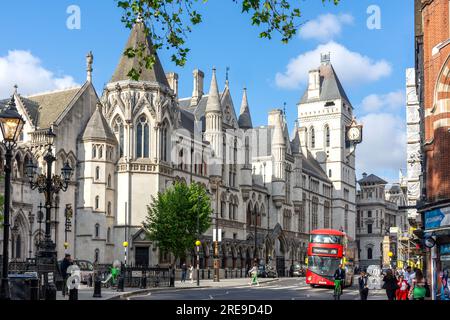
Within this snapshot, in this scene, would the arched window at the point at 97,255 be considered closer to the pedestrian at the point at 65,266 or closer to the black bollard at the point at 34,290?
the pedestrian at the point at 65,266

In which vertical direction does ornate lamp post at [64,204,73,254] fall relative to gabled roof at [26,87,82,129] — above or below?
below

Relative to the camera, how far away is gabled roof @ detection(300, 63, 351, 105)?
11994 cm

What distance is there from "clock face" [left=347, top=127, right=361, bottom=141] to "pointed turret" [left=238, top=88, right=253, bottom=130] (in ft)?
125

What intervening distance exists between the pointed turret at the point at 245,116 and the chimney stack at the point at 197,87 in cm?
582

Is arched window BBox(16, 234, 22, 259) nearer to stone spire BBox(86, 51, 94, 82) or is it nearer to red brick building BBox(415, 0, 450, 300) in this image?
stone spire BBox(86, 51, 94, 82)

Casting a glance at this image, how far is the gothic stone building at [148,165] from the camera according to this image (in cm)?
5900

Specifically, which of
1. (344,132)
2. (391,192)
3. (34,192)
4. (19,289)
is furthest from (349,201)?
(19,289)

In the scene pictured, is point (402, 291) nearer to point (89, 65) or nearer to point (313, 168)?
point (89, 65)

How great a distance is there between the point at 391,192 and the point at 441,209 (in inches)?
6300

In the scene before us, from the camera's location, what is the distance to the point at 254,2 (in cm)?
Result: 1236

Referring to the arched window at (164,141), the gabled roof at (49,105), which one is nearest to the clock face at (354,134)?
the arched window at (164,141)

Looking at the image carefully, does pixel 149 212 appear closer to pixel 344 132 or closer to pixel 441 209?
pixel 441 209

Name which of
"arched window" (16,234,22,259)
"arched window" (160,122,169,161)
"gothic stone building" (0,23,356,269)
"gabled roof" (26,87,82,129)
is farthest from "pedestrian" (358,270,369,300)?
"gabled roof" (26,87,82,129)

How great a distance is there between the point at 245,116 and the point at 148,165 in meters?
27.4
